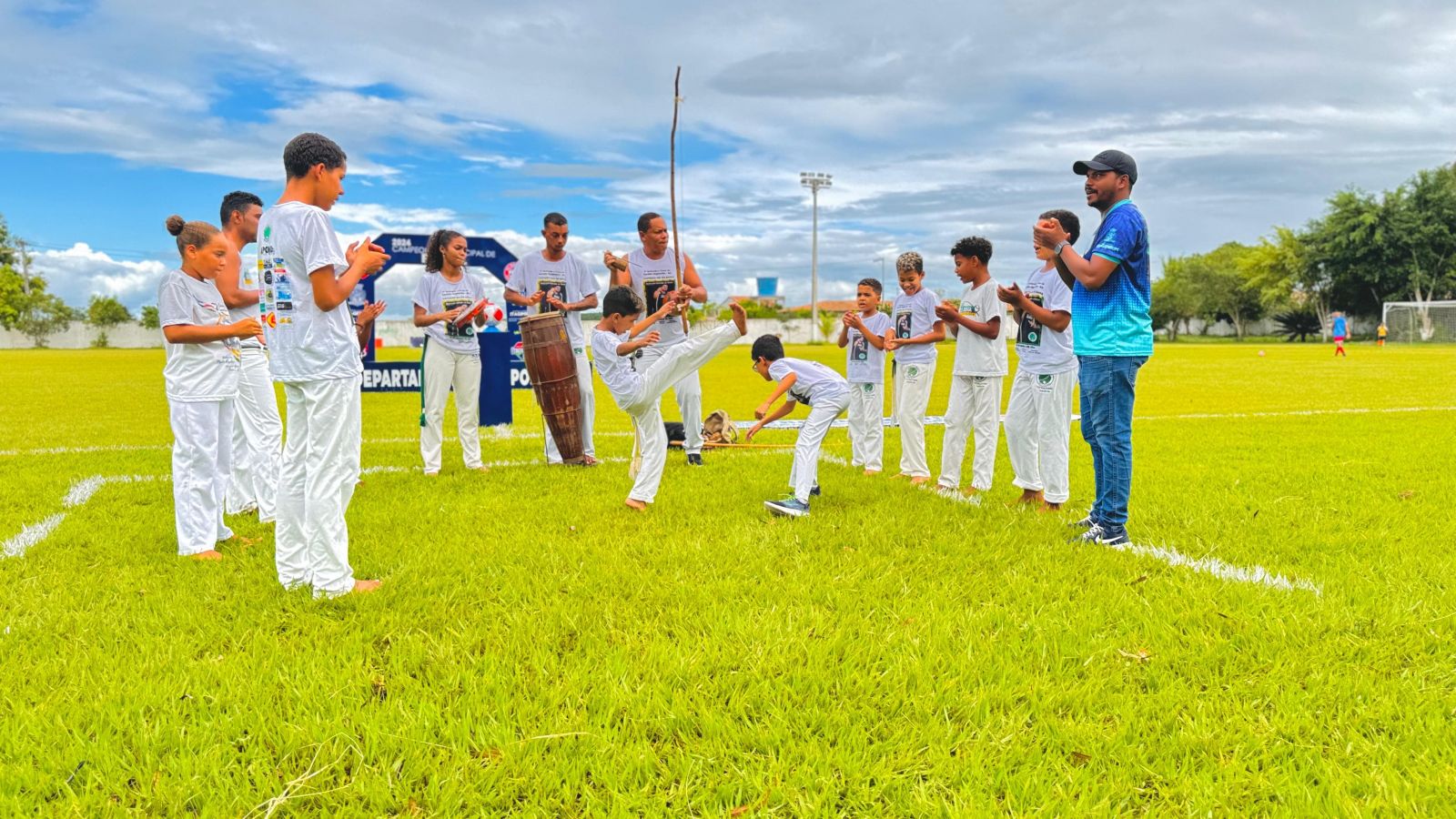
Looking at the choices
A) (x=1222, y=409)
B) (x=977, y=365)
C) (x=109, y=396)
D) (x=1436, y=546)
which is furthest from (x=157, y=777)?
(x=109, y=396)

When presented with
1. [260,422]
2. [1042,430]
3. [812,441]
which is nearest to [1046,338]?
[1042,430]

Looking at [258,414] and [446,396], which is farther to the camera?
[446,396]

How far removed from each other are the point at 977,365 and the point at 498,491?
12.2ft

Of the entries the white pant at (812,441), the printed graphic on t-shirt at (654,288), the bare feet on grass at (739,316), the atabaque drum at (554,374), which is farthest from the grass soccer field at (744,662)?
the printed graphic on t-shirt at (654,288)

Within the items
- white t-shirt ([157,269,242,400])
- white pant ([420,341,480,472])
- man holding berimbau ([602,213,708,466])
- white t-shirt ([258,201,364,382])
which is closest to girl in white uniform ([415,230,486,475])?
white pant ([420,341,480,472])

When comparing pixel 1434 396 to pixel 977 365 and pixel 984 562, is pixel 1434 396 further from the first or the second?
pixel 984 562

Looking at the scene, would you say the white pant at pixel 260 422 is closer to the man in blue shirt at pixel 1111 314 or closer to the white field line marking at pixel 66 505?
the white field line marking at pixel 66 505

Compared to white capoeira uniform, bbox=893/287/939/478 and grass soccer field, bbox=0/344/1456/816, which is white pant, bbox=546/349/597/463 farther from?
white capoeira uniform, bbox=893/287/939/478

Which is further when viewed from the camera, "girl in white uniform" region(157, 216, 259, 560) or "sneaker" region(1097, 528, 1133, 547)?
"sneaker" region(1097, 528, 1133, 547)

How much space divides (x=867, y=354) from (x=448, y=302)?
3.75m

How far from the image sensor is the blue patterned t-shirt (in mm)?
4539

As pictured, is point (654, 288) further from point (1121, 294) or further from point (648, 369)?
point (1121, 294)

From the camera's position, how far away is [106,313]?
67250 mm

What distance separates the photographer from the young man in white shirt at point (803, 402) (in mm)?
5551
